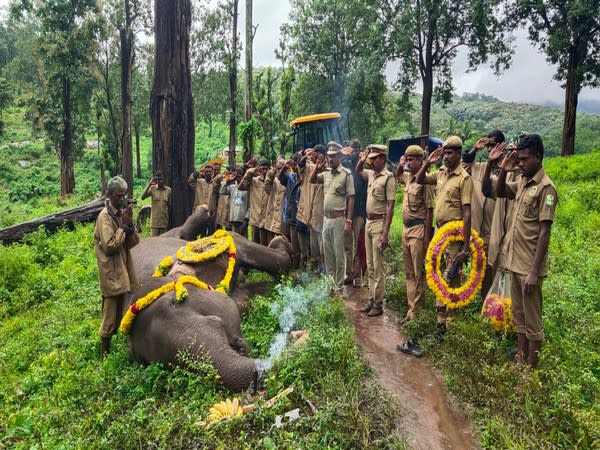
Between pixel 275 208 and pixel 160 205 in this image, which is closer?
pixel 275 208

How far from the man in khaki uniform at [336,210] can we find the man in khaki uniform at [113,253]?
2771mm

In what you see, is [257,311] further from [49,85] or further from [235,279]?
[49,85]

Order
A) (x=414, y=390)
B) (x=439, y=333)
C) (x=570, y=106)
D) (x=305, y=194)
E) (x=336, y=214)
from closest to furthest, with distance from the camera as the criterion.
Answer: (x=414, y=390) → (x=439, y=333) → (x=336, y=214) → (x=305, y=194) → (x=570, y=106)

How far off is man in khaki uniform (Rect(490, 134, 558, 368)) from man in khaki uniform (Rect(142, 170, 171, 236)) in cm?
671

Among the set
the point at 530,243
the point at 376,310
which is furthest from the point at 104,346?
the point at 530,243

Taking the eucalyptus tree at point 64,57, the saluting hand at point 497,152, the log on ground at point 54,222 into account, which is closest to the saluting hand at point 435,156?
the saluting hand at point 497,152

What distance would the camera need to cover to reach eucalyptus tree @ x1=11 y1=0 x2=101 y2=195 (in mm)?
20750

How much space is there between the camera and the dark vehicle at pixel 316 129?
60.3ft

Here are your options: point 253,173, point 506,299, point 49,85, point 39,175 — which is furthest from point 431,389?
point 39,175

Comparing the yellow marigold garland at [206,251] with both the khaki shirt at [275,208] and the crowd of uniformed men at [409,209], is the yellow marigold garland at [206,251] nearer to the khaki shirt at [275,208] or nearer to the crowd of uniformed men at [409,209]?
the crowd of uniformed men at [409,209]

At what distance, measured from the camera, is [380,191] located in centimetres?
573

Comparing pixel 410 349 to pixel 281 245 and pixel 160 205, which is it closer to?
pixel 281 245

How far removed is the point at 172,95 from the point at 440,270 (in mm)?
5712

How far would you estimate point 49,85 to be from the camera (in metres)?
23.5
